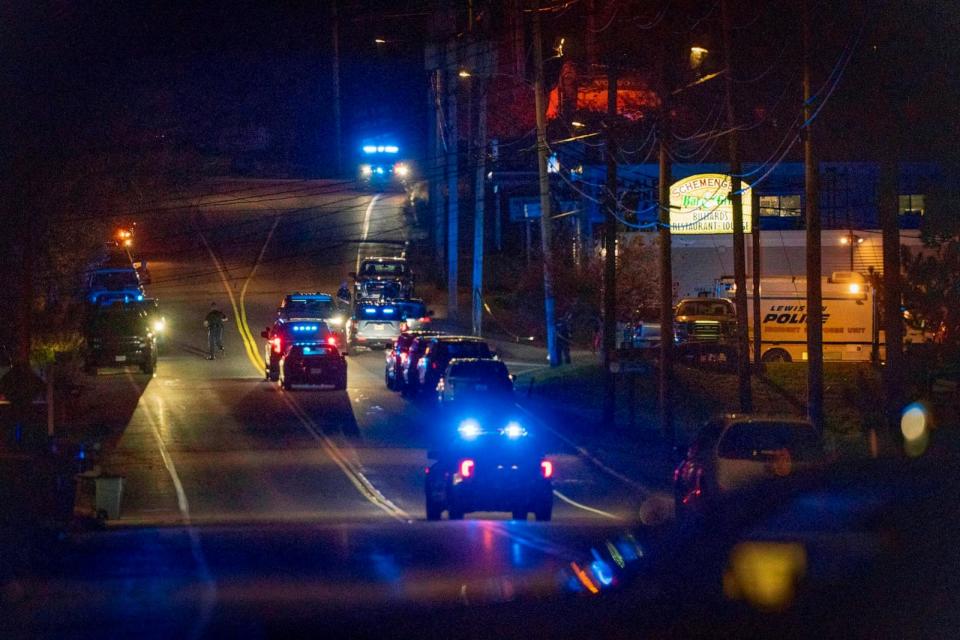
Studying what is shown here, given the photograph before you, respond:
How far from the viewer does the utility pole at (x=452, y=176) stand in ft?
161

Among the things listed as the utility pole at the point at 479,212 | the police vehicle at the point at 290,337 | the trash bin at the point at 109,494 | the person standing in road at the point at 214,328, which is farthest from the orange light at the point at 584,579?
the person standing in road at the point at 214,328

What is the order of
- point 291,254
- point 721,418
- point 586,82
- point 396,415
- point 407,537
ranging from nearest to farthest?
point 407,537
point 721,418
point 396,415
point 586,82
point 291,254

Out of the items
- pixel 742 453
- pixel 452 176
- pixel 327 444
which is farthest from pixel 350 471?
pixel 452 176

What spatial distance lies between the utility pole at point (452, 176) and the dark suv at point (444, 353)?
17318 mm

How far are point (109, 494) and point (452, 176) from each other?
4123 centimetres

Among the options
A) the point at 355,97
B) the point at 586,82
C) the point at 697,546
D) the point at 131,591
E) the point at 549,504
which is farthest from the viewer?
the point at 355,97

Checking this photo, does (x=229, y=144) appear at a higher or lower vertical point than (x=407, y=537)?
higher

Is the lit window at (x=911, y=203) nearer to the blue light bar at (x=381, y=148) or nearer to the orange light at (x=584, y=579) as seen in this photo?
the blue light bar at (x=381, y=148)

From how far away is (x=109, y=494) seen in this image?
15180 millimetres

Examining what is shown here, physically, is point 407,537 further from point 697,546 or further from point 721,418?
point 721,418

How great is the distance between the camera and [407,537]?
7.14 meters

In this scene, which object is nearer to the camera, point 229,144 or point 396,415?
point 396,415

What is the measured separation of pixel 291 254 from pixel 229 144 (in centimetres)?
5310

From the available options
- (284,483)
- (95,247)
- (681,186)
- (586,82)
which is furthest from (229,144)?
(284,483)
